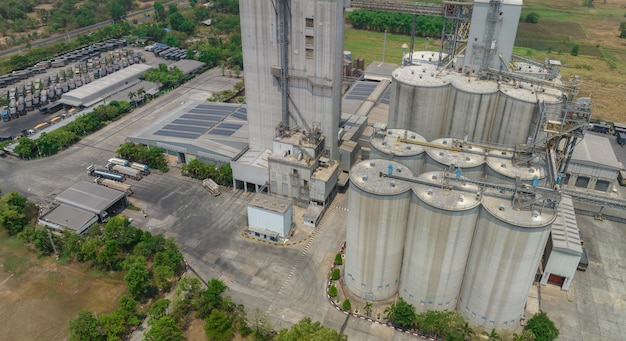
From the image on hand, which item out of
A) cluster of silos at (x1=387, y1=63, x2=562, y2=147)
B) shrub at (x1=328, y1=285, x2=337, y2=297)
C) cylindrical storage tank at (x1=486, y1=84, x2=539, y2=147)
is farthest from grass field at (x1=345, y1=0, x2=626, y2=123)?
shrub at (x1=328, y1=285, x2=337, y2=297)

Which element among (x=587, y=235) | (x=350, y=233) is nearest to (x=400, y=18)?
(x=587, y=235)

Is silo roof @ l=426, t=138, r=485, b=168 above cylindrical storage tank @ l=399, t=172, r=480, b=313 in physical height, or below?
above

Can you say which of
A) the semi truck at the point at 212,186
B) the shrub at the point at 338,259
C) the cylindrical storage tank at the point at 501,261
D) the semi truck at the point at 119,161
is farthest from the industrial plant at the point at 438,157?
the semi truck at the point at 119,161

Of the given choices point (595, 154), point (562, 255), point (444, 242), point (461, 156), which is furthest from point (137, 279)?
point (595, 154)

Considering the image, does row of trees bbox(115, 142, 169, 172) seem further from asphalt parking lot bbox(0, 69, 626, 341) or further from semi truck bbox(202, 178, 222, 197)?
semi truck bbox(202, 178, 222, 197)

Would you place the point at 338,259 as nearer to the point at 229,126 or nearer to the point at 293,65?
the point at 293,65

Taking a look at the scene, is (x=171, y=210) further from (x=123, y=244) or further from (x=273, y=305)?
(x=273, y=305)
